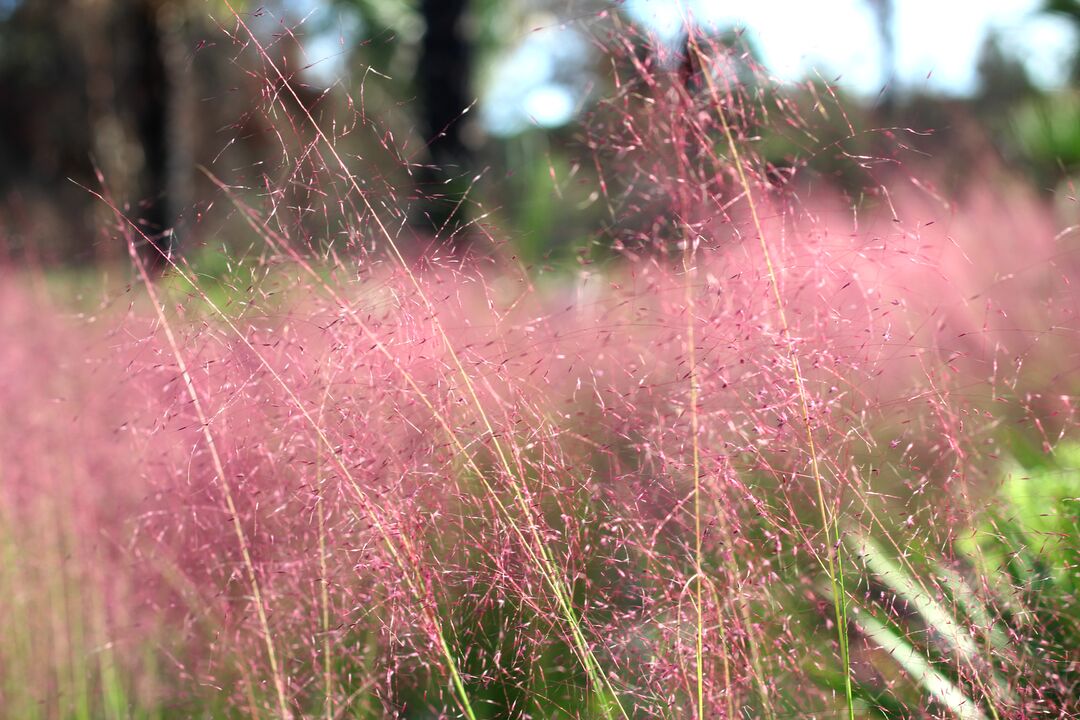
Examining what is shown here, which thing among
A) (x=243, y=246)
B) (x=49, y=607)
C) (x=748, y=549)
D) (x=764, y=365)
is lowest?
(x=49, y=607)

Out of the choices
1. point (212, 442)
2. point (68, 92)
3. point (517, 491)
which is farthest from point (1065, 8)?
point (68, 92)

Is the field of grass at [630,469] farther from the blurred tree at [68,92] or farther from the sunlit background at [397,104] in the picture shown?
the blurred tree at [68,92]

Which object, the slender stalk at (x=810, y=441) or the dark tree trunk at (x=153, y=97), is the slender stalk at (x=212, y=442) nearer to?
the slender stalk at (x=810, y=441)

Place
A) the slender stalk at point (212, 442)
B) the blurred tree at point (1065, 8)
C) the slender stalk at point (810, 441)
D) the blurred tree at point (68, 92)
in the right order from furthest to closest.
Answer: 1. the blurred tree at point (68, 92)
2. the blurred tree at point (1065, 8)
3. the slender stalk at point (212, 442)
4. the slender stalk at point (810, 441)

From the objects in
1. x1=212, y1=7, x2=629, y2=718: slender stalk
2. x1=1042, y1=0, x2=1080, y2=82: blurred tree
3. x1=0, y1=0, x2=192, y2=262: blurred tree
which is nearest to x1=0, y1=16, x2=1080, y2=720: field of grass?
x1=212, y1=7, x2=629, y2=718: slender stalk

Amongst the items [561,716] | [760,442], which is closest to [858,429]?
[760,442]

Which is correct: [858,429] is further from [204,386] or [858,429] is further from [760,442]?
[204,386]

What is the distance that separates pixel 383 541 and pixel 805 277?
1.87 feet

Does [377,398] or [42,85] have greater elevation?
[42,85]

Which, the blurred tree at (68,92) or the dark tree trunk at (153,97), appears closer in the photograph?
the dark tree trunk at (153,97)

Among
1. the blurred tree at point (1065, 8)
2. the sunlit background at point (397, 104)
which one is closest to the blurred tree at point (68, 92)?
the sunlit background at point (397, 104)

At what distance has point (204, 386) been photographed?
1.21m

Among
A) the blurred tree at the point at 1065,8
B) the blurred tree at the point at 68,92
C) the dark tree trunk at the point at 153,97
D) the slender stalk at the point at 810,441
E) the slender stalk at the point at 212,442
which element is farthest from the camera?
the blurred tree at the point at 68,92

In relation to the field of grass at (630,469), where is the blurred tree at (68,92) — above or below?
above
